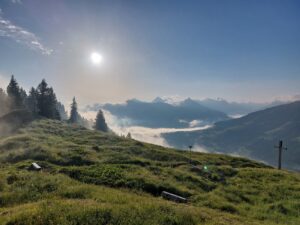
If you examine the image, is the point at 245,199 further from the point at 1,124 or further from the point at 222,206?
the point at 1,124

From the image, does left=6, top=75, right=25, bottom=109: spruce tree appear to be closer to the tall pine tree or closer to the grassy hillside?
the tall pine tree

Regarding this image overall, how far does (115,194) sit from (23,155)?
2066 centimetres

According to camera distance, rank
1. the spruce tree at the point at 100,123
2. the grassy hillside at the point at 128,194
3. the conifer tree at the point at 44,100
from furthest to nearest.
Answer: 1. the spruce tree at the point at 100,123
2. the conifer tree at the point at 44,100
3. the grassy hillside at the point at 128,194

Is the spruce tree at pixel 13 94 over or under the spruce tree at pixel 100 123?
over

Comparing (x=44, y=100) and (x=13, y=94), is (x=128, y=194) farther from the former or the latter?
(x=13, y=94)

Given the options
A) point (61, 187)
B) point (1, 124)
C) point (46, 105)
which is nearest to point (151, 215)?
point (61, 187)

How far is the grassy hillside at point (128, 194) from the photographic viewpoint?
41.7ft

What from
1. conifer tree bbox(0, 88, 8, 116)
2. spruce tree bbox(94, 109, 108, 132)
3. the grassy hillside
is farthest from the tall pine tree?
the grassy hillside

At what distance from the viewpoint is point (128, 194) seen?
57.8 feet

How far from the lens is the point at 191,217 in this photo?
13.8 m

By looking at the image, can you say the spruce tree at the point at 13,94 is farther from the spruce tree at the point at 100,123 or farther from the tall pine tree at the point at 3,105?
the spruce tree at the point at 100,123

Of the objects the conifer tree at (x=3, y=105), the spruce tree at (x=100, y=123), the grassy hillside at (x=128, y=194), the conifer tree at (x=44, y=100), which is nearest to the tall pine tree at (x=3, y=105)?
the conifer tree at (x=3, y=105)

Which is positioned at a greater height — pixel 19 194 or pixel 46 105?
pixel 46 105

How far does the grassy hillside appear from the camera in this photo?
1272 centimetres
